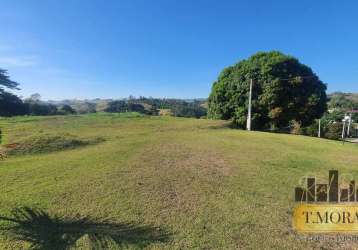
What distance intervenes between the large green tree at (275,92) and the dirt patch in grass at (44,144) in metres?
15.7

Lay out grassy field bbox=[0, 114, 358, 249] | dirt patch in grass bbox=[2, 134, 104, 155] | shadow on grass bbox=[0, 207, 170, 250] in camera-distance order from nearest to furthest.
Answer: shadow on grass bbox=[0, 207, 170, 250], grassy field bbox=[0, 114, 358, 249], dirt patch in grass bbox=[2, 134, 104, 155]

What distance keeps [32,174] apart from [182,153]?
4284mm

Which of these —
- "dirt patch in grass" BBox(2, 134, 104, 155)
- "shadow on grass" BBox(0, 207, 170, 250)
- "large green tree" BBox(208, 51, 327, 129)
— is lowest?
"shadow on grass" BBox(0, 207, 170, 250)

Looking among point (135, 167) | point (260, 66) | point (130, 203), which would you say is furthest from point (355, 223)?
point (260, 66)

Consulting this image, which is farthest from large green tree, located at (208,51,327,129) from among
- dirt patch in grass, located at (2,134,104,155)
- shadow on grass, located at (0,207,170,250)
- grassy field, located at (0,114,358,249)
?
shadow on grass, located at (0,207,170,250)

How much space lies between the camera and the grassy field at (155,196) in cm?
330

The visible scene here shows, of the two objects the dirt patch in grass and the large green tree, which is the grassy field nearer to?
the dirt patch in grass

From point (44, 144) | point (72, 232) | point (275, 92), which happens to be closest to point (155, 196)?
point (72, 232)

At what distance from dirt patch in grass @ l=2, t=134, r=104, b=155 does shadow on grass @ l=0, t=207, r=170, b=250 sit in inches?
195

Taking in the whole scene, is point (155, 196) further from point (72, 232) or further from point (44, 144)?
point (44, 144)

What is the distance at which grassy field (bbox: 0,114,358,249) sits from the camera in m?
3.30

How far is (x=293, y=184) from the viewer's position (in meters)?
5.42

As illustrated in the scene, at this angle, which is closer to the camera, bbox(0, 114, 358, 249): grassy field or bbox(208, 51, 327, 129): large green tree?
bbox(0, 114, 358, 249): grassy field

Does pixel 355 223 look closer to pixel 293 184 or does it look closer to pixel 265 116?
pixel 293 184
